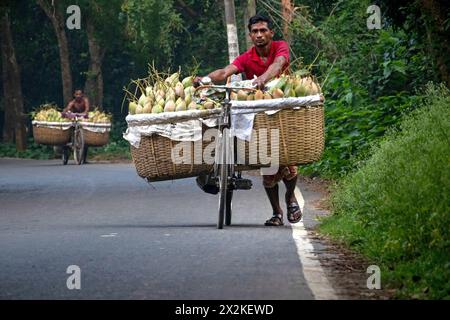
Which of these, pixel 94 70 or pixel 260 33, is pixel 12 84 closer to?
pixel 94 70

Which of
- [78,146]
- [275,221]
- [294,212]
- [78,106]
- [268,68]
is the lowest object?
[78,146]

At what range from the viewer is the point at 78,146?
34.8m

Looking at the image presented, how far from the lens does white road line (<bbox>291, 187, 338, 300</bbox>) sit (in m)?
8.34

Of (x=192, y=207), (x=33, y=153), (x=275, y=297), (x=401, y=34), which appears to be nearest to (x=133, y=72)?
(x=33, y=153)

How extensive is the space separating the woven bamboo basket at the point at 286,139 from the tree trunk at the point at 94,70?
3340 cm

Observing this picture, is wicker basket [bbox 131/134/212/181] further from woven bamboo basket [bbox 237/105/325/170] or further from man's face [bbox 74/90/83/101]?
man's face [bbox 74/90/83/101]

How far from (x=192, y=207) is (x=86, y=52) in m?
39.3

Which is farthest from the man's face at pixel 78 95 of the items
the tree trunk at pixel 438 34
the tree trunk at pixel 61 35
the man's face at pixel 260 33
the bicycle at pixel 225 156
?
the bicycle at pixel 225 156

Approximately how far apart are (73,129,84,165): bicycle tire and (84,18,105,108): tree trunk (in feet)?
39.3

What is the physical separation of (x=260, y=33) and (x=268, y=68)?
45cm

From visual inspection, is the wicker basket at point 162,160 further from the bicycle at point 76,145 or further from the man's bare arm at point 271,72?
the bicycle at point 76,145

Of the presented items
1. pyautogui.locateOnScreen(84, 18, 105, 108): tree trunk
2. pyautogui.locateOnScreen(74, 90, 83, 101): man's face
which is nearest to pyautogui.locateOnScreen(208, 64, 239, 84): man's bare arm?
pyautogui.locateOnScreen(74, 90, 83, 101): man's face

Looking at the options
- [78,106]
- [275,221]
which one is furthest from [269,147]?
[78,106]

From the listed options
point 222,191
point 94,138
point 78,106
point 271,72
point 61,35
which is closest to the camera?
point 222,191
